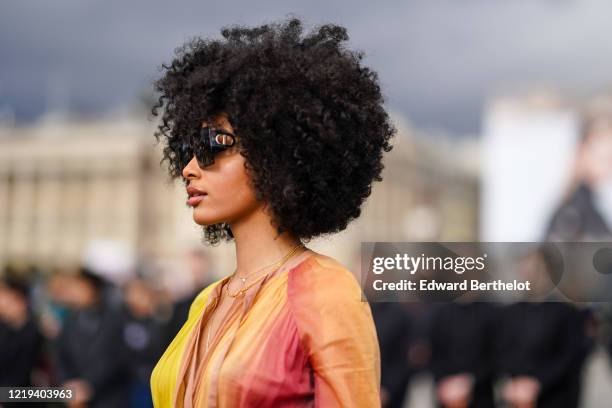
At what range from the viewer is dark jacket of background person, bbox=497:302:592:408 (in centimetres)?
730

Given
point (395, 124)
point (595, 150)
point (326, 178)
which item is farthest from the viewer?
point (595, 150)

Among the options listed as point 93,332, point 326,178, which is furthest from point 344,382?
point 93,332

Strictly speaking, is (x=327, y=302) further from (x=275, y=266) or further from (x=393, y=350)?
(x=393, y=350)

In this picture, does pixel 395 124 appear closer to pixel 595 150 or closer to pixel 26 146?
pixel 595 150

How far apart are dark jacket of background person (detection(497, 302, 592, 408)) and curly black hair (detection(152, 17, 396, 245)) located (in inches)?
213

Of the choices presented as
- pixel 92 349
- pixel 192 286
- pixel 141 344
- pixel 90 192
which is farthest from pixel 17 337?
pixel 90 192

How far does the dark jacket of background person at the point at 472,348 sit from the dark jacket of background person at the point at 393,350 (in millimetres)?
285

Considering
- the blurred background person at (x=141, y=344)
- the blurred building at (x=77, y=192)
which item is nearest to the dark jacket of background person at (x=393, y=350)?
the blurred background person at (x=141, y=344)

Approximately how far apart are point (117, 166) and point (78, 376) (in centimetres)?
5809

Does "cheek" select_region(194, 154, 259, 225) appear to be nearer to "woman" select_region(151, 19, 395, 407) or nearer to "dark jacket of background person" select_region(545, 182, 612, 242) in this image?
"woman" select_region(151, 19, 395, 407)

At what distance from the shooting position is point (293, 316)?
5.89 feet

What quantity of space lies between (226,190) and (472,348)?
21.1 feet

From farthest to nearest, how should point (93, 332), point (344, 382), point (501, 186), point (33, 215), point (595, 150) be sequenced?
point (33, 215) → point (501, 186) → point (595, 150) → point (93, 332) → point (344, 382)

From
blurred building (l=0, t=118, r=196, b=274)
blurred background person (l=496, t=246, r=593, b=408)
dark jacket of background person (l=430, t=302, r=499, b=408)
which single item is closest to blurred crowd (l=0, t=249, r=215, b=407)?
dark jacket of background person (l=430, t=302, r=499, b=408)
